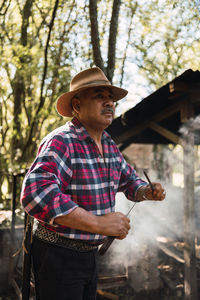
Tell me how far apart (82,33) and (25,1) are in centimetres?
335

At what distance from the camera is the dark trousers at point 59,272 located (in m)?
1.75

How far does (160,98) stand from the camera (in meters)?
5.25

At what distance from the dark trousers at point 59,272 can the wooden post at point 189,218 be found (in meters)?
3.69

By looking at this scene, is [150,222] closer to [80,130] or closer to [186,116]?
[186,116]

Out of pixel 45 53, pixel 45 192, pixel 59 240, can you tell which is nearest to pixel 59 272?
pixel 59 240

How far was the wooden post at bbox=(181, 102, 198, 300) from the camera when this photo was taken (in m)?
4.94

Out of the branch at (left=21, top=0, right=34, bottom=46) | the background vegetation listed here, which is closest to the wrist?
the background vegetation

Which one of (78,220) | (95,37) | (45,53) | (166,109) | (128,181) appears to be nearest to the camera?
(78,220)

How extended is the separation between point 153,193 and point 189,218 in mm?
3492

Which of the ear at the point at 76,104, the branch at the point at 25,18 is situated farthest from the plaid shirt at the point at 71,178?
the branch at the point at 25,18

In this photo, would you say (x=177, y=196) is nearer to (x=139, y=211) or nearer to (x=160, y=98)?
(x=139, y=211)

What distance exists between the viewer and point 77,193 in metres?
1.77

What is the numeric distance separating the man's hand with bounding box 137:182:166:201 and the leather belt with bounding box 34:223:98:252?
53 cm

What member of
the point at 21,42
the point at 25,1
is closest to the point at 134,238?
the point at 21,42
